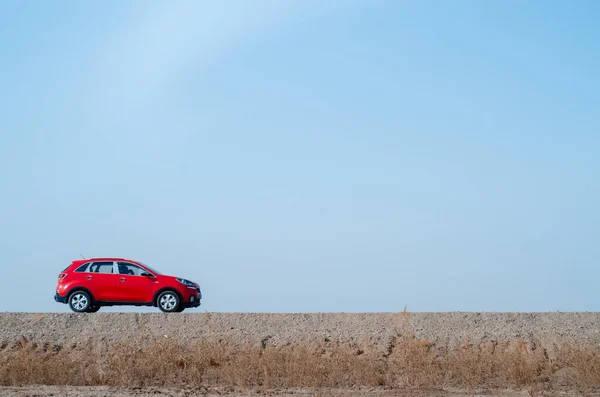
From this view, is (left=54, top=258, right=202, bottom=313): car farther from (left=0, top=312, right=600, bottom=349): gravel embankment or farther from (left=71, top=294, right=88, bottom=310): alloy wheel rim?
(left=0, top=312, right=600, bottom=349): gravel embankment

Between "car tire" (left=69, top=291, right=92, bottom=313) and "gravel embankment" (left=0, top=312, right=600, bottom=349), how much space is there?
4.37 feet

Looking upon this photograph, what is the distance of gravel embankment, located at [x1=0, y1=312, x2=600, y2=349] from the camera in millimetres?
19781

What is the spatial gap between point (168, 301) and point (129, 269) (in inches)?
61.1

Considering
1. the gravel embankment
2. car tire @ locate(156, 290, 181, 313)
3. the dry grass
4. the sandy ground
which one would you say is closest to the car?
car tire @ locate(156, 290, 181, 313)

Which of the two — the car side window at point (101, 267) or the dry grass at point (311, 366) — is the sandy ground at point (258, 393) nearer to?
the dry grass at point (311, 366)

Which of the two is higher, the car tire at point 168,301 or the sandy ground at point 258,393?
the car tire at point 168,301

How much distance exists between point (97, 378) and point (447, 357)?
28.3 ft

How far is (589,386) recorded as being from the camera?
16938mm

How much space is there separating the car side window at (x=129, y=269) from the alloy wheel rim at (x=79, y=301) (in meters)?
1.37

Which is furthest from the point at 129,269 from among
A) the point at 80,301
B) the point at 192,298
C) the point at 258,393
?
the point at 258,393

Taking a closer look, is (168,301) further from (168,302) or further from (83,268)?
(83,268)

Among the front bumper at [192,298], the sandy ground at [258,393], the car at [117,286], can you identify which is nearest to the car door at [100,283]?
the car at [117,286]

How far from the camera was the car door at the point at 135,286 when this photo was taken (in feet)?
74.1

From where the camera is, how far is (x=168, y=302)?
74.3 ft
